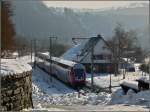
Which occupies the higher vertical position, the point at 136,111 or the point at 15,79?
the point at 15,79

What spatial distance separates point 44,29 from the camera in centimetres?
16938

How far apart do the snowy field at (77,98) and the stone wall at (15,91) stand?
1.57 ft

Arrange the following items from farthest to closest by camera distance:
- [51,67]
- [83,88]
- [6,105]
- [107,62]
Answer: [107,62]
[51,67]
[83,88]
[6,105]

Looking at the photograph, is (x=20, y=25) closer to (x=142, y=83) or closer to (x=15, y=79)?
(x=142, y=83)

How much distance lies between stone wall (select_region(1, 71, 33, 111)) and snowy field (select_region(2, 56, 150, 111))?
48 centimetres

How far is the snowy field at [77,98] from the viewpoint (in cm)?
1661

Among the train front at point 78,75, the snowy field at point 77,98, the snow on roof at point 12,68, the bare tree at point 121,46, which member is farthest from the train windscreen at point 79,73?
the snow on roof at point 12,68

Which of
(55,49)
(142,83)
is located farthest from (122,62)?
(55,49)

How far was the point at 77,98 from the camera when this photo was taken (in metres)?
34.7

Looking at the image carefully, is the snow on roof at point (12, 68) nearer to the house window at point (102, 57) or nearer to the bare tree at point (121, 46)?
the bare tree at point (121, 46)

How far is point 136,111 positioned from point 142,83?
1221 cm

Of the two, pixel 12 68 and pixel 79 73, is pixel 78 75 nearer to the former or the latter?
pixel 79 73

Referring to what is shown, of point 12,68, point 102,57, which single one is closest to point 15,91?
point 12,68

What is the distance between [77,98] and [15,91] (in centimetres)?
2210
